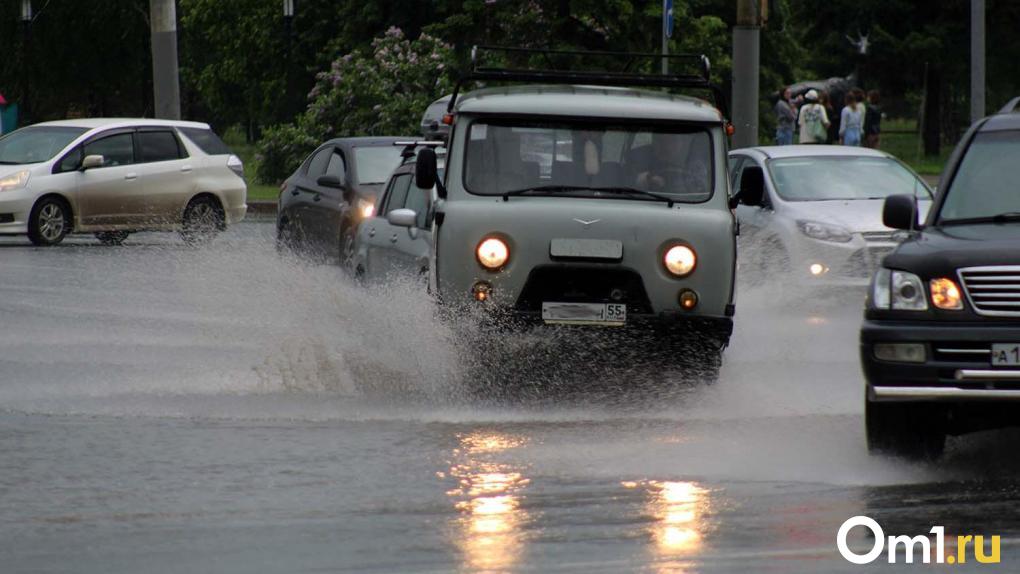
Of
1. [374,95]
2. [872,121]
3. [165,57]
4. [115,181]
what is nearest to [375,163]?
[115,181]

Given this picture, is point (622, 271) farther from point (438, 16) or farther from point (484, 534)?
point (438, 16)

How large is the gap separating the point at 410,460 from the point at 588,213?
2.88 meters

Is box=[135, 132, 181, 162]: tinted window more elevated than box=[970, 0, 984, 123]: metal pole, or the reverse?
box=[970, 0, 984, 123]: metal pole

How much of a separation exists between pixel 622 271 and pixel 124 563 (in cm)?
532

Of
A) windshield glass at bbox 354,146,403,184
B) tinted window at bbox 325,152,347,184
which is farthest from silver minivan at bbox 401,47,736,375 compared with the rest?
Answer: tinted window at bbox 325,152,347,184

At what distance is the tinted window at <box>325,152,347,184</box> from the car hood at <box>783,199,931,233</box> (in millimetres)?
5037

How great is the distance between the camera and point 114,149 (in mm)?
27312

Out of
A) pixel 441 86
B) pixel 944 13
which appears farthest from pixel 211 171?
pixel 944 13

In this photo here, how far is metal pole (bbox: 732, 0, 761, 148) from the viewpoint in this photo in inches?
916

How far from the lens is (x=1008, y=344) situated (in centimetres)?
860

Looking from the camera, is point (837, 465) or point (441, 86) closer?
point (837, 465)

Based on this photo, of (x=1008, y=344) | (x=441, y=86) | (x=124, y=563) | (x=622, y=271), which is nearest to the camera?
(x=124, y=563)

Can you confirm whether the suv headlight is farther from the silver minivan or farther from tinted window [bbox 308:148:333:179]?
tinted window [bbox 308:148:333:179]

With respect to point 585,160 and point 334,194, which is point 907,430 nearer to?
point 585,160
